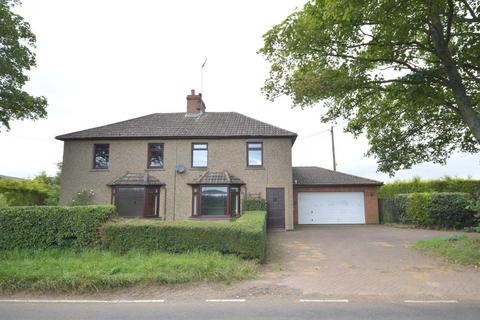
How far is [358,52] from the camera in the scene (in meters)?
11.5

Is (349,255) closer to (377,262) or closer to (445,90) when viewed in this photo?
(377,262)

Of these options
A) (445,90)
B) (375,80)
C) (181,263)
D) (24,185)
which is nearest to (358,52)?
(375,80)

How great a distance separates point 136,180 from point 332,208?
41.4 feet

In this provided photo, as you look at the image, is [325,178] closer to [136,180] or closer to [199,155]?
[199,155]

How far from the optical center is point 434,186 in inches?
872

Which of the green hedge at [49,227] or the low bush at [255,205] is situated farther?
the low bush at [255,205]

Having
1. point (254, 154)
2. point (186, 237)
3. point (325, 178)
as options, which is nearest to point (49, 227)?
point (186, 237)

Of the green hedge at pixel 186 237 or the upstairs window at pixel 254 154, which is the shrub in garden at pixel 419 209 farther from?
the green hedge at pixel 186 237

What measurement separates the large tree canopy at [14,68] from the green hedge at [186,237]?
9473mm

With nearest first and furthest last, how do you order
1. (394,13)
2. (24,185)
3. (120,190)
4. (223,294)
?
(223,294)
(394,13)
(120,190)
(24,185)

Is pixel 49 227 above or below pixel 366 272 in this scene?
above

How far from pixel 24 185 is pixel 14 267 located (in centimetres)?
1589

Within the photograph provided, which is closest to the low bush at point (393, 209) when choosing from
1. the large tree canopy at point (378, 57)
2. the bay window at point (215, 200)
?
the large tree canopy at point (378, 57)

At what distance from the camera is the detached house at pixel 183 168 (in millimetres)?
18594
